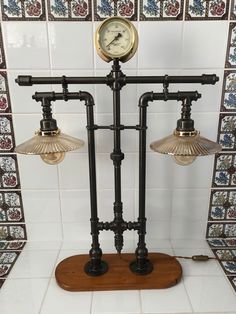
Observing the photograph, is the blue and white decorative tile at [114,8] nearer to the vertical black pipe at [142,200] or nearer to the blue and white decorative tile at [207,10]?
the blue and white decorative tile at [207,10]

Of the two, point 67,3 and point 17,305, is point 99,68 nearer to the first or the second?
point 67,3

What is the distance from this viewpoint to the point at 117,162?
2.45ft

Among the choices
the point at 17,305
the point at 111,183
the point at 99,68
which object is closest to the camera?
the point at 17,305

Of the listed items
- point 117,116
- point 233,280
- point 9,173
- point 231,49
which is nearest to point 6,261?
point 9,173

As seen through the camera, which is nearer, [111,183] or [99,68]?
[99,68]

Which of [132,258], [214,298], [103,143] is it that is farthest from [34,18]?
[214,298]

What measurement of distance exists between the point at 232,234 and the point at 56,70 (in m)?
0.81

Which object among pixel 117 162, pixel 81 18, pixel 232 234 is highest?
pixel 81 18

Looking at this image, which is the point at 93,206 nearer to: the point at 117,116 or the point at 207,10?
the point at 117,116

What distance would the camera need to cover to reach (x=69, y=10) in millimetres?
782

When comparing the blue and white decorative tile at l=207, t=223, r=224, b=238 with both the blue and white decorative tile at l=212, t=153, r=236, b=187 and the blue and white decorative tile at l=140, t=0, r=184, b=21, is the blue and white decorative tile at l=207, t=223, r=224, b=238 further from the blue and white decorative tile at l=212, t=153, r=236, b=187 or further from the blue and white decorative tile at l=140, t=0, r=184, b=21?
the blue and white decorative tile at l=140, t=0, r=184, b=21

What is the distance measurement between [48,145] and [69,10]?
0.39m

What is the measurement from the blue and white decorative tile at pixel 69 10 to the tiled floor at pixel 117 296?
73 centimetres

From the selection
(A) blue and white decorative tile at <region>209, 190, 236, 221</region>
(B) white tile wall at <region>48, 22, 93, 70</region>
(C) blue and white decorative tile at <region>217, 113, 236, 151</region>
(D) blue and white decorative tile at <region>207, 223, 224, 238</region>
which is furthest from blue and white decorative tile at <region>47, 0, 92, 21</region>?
(D) blue and white decorative tile at <region>207, 223, 224, 238</region>
